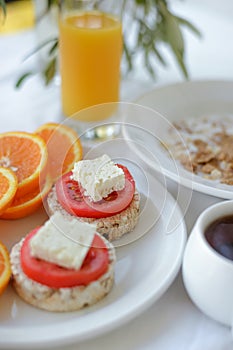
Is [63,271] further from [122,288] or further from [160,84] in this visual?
[160,84]

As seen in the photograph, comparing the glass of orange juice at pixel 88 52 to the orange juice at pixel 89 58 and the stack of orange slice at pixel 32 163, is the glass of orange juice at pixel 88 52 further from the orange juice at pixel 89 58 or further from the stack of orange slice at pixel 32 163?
the stack of orange slice at pixel 32 163

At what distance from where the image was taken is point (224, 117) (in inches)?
47.8

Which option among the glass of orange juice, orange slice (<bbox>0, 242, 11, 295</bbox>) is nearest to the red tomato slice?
orange slice (<bbox>0, 242, 11, 295</bbox>)

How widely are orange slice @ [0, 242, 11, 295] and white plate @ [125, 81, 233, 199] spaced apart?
30cm

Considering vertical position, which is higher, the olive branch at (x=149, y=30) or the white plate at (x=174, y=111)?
the olive branch at (x=149, y=30)

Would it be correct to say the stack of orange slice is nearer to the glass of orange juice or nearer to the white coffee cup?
the glass of orange juice

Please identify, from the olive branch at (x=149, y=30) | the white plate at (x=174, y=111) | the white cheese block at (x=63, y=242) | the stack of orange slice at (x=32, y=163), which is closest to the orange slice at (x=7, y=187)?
the stack of orange slice at (x=32, y=163)

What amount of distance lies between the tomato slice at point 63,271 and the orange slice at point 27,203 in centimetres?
13

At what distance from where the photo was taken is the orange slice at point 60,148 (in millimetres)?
921

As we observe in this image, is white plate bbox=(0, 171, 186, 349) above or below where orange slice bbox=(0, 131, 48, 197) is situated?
below

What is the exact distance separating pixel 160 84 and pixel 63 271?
0.79 meters

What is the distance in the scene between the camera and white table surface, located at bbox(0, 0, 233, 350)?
71 centimetres

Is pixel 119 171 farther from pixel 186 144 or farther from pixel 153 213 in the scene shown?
pixel 186 144

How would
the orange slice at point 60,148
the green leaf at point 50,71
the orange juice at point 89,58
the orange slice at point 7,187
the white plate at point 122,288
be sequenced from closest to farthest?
1. the white plate at point 122,288
2. the orange slice at point 7,187
3. the orange slice at point 60,148
4. the orange juice at point 89,58
5. the green leaf at point 50,71
